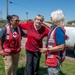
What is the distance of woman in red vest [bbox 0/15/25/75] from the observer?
5.26m

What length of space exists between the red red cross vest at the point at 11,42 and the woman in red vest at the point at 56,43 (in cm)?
129

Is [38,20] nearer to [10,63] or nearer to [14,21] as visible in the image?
[14,21]

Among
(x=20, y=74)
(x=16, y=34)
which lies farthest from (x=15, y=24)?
(x=20, y=74)

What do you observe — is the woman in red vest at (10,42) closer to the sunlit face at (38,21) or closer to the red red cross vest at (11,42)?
the red red cross vest at (11,42)

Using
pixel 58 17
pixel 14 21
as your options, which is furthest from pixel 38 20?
pixel 58 17

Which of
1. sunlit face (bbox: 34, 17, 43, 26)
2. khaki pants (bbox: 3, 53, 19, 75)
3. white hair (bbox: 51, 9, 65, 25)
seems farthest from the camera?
khaki pants (bbox: 3, 53, 19, 75)

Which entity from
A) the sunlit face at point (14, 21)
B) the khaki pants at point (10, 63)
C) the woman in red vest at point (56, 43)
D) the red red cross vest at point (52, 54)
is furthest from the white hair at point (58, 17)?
the khaki pants at point (10, 63)

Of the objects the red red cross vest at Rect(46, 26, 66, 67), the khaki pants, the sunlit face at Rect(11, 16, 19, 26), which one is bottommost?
the khaki pants

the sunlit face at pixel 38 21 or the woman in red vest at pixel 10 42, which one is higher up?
the sunlit face at pixel 38 21

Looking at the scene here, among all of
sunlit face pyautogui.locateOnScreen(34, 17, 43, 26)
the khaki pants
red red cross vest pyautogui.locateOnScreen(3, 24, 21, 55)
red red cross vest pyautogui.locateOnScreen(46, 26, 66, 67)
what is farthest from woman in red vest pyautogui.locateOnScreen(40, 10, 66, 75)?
the khaki pants

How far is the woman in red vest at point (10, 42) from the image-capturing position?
526cm

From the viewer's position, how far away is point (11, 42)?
5.35 metres

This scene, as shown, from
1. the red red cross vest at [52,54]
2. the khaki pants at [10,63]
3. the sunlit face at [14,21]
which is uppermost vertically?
the sunlit face at [14,21]

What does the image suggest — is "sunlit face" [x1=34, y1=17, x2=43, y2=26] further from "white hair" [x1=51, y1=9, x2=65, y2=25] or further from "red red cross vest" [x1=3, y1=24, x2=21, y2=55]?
"white hair" [x1=51, y1=9, x2=65, y2=25]
